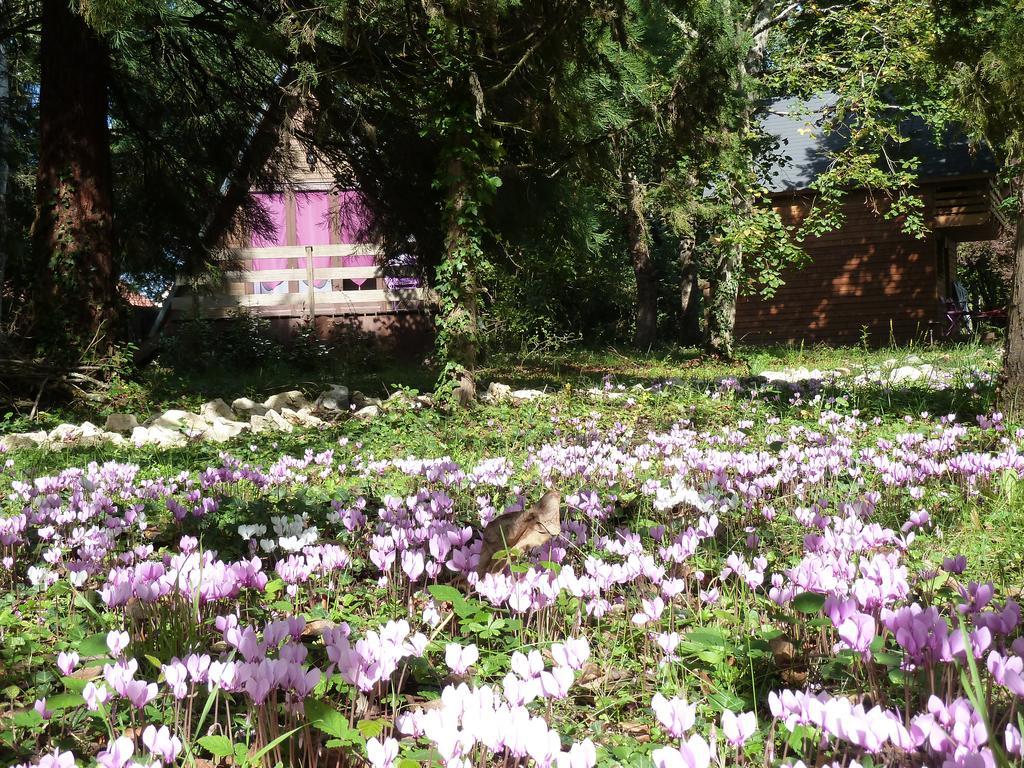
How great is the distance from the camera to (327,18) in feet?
24.9

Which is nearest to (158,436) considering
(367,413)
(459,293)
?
(367,413)

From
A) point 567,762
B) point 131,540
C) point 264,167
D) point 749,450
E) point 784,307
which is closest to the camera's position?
point 567,762

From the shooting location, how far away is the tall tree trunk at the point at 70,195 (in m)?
8.81

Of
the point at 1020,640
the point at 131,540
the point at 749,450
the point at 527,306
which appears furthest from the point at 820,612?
the point at 527,306

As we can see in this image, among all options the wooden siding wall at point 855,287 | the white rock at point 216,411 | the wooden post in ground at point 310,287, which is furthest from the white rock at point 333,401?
the wooden siding wall at point 855,287

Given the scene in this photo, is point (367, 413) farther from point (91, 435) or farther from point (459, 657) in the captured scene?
point (459, 657)

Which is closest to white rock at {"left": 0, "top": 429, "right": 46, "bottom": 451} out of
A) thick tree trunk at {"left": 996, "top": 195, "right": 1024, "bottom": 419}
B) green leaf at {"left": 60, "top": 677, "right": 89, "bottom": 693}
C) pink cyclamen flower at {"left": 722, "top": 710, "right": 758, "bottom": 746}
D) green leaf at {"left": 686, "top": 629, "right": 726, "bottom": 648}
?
green leaf at {"left": 60, "top": 677, "right": 89, "bottom": 693}

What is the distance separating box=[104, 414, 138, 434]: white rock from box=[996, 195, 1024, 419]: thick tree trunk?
6.80 m

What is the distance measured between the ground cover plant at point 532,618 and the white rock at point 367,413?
3.19m

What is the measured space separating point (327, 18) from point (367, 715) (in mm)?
7378

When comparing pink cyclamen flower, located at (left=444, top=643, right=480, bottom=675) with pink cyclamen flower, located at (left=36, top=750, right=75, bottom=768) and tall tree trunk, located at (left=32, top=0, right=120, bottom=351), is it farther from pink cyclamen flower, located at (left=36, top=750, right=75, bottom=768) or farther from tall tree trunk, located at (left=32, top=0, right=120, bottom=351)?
tall tree trunk, located at (left=32, top=0, right=120, bottom=351)

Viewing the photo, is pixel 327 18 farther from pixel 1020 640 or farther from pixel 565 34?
pixel 1020 640

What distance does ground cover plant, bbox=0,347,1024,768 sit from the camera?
53.1 inches

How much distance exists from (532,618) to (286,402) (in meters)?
6.71
